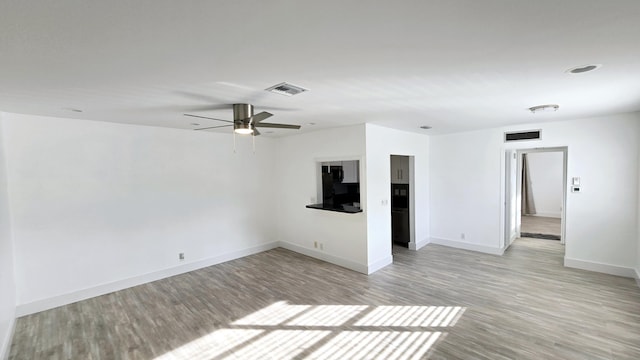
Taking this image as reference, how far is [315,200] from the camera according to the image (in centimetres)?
532

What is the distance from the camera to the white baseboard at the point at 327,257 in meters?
4.52

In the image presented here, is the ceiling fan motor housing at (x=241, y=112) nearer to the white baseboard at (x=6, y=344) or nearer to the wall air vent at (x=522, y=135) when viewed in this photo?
the white baseboard at (x=6, y=344)

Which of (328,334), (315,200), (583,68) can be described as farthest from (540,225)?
(328,334)

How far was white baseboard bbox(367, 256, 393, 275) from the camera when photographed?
14.6ft

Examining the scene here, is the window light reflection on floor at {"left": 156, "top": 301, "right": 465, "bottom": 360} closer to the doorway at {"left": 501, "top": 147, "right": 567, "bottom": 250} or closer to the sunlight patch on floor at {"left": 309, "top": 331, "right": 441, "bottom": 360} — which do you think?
the sunlight patch on floor at {"left": 309, "top": 331, "right": 441, "bottom": 360}

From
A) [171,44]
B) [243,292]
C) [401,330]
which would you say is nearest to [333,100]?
[171,44]

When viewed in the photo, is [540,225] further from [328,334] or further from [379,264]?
[328,334]

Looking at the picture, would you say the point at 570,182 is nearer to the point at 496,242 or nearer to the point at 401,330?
the point at 496,242

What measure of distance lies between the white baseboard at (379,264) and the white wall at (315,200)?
79 millimetres

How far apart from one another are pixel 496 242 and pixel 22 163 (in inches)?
295

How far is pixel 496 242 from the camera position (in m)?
5.28

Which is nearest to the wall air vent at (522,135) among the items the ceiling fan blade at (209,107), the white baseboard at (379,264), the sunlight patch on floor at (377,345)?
the white baseboard at (379,264)

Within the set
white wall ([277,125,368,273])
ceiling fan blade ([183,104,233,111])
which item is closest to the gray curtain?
white wall ([277,125,368,273])

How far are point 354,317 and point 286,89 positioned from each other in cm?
261
